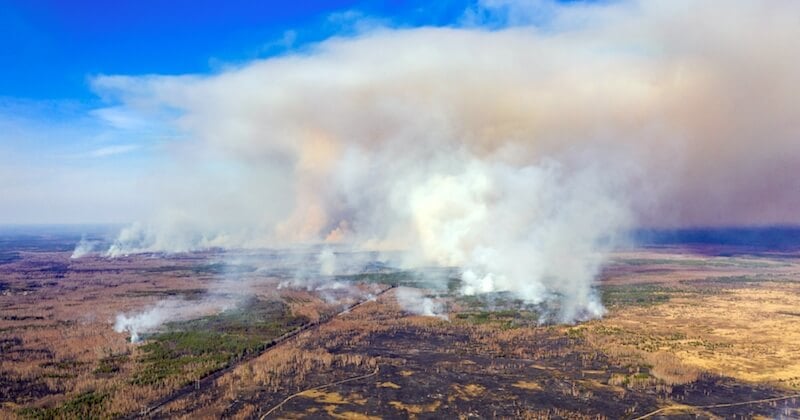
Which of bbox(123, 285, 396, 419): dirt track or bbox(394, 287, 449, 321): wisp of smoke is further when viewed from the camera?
bbox(394, 287, 449, 321): wisp of smoke

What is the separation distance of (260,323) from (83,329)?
3140 centimetres

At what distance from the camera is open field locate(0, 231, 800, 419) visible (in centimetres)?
5516

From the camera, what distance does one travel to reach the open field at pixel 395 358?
181 feet

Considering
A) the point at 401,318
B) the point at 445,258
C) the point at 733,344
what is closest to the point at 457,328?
the point at 401,318

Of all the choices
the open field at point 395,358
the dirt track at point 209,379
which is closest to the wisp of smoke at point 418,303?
the open field at point 395,358

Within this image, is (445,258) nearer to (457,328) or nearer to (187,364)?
(457,328)

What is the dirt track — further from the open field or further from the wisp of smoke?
the wisp of smoke

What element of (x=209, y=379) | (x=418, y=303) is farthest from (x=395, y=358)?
(x=418, y=303)

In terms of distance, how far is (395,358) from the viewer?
239ft

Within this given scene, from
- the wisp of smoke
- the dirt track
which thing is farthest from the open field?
the wisp of smoke

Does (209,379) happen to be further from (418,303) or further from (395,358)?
(418,303)

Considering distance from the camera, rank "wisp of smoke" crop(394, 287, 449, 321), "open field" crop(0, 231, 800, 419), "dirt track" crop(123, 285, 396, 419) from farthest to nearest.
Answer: "wisp of smoke" crop(394, 287, 449, 321), "open field" crop(0, 231, 800, 419), "dirt track" crop(123, 285, 396, 419)

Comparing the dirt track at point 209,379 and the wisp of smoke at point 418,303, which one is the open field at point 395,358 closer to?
the dirt track at point 209,379

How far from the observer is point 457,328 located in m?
93.8
